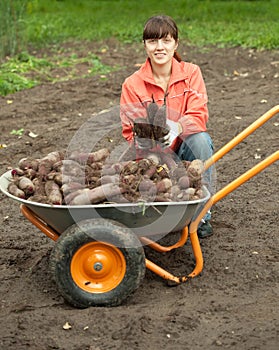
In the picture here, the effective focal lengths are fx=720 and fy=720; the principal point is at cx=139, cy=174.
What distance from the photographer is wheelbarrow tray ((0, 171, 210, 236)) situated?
3508mm

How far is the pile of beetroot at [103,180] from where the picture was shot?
3580 mm

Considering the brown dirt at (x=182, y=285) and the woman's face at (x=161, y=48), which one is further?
the woman's face at (x=161, y=48)

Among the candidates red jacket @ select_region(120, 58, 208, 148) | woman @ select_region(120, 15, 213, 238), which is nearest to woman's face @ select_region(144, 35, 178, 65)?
woman @ select_region(120, 15, 213, 238)

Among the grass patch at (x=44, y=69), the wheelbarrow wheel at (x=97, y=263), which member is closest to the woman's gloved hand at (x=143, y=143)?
the wheelbarrow wheel at (x=97, y=263)

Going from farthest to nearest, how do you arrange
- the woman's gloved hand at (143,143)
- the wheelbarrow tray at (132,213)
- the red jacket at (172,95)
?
the red jacket at (172,95)
the woman's gloved hand at (143,143)
the wheelbarrow tray at (132,213)

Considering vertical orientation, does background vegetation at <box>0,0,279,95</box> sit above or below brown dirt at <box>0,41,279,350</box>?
below

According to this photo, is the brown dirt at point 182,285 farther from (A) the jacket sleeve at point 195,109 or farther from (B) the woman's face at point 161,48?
(B) the woman's face at point 161,48

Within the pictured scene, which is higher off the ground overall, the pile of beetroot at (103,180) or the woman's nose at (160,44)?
the woman's nose at (160,44)

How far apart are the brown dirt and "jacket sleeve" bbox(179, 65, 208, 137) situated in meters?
0.74

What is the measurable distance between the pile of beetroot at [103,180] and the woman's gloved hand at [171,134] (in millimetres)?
68

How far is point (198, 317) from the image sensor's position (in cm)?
354

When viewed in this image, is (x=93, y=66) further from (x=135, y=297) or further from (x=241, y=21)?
(x=135, y=297)

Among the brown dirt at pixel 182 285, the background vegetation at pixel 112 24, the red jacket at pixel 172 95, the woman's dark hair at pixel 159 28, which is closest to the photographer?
the brown dirt at pixel 182 285

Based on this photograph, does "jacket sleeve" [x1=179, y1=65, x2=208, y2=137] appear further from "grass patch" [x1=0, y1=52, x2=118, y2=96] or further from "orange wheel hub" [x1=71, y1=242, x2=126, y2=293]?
"grass patch" [x1=0, y1=52, x2=118, y2=96]
